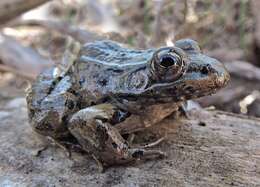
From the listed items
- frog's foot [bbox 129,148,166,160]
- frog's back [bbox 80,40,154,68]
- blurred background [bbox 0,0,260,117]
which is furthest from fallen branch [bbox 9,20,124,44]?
frog's foot [bbox 129,148,166,160]

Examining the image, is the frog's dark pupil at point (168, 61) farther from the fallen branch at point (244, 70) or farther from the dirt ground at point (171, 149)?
the fallen branch at point (244, 70)

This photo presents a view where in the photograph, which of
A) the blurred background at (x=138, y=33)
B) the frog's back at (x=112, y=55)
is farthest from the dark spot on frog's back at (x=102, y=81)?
the blurred background at (x=138, y=33)

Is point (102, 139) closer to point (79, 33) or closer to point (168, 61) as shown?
point (168, 61)

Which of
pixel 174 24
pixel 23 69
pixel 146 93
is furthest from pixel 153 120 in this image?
pixel 174 24

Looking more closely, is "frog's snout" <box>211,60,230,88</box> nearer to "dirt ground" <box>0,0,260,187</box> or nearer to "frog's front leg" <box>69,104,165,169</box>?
"dirt ground" <box>0,0,260,187</box>

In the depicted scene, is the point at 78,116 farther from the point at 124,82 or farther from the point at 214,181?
the point at 214,181

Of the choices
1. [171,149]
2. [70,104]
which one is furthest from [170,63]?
[70,104]

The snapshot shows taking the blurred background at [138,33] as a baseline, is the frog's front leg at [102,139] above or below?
below
